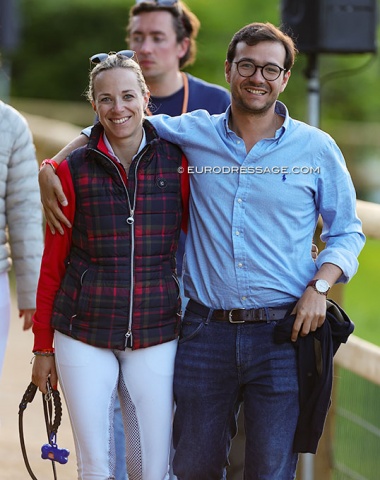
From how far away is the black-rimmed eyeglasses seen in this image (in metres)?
3.34

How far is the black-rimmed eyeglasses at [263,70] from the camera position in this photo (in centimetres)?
334

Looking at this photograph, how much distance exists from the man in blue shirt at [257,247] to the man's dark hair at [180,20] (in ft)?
4.88

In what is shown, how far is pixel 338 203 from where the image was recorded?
3414 mm

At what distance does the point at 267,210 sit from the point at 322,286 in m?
0.29

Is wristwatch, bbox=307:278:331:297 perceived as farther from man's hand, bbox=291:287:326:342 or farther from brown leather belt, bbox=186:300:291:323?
brown leather belt, bbox=186:300:291:323

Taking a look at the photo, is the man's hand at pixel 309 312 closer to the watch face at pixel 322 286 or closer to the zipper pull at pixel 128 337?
the watch face at pixel 322 286

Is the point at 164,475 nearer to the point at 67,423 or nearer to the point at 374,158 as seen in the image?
the point at 67,423

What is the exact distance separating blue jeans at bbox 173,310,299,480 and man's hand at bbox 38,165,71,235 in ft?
1.68

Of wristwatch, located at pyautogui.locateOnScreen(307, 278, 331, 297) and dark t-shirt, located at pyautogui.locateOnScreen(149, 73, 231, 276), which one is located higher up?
dark t-shirt, located at pyautogui.locateOnScreen(149, 73, 231, 276)

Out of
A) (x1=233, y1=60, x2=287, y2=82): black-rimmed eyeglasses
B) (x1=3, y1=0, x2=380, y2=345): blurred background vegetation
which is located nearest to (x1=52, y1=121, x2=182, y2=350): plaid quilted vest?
(x1=233, y1=60, x2=287, y2=82): black-rimmed eyeglasses

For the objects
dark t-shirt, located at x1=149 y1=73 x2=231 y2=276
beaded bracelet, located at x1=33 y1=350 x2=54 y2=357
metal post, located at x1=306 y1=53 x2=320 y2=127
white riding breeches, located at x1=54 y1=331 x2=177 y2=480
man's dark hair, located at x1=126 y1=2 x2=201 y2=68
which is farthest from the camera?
metal post, located at x1=306 y1=53 x2=320 y2=127

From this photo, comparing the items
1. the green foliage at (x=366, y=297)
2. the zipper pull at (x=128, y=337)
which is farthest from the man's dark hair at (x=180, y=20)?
the green foliage at (x=366, y=297)

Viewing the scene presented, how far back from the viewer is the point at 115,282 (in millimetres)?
3412

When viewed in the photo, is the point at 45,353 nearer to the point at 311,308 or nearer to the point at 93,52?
the point at 311,308
